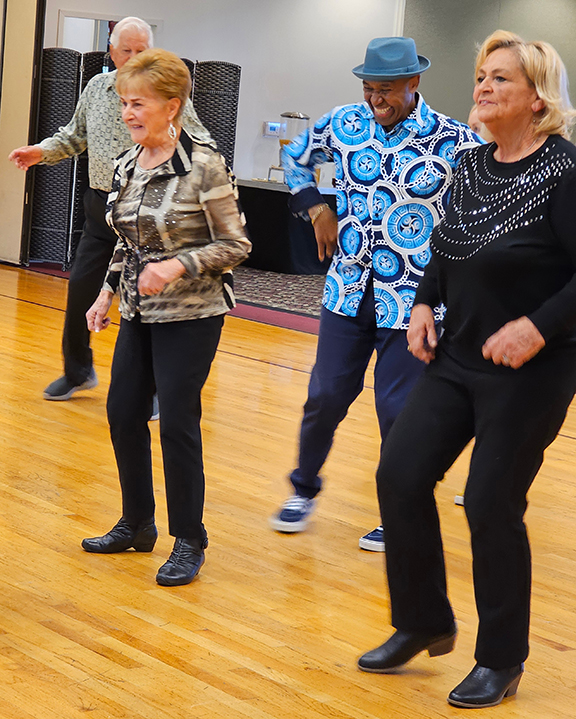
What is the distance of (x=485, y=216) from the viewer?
2084 mm

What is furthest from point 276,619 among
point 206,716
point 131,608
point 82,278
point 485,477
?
point 82,278

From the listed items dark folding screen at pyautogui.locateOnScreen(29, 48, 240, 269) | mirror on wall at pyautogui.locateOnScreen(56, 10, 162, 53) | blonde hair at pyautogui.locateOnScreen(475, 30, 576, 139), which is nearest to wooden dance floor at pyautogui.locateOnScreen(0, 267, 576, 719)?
blonde hair at pyautogui.locateOnScreen(475, 30, 576, 139)

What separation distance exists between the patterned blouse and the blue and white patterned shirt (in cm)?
51

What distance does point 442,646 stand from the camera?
2344 millimetres

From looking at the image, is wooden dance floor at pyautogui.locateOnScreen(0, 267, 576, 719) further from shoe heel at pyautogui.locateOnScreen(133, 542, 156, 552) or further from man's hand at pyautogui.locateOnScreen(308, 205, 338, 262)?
man's hand at pyautogui.locateOnScreen(308, 205, 338, 262)

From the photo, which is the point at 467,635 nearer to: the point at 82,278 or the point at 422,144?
the point at 422,144

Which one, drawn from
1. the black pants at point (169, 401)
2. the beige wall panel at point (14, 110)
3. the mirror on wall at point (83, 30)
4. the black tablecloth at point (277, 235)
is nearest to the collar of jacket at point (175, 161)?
the black pants at point (169, 401)

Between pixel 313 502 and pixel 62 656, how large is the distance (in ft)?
4.25

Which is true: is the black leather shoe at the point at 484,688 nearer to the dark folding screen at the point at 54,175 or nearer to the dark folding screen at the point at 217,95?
the dark folding screen at the point at 54,175

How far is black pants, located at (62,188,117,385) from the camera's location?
15.2ft

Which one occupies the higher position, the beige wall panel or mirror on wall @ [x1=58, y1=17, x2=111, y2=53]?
mirror on wall @ [x1=58, y1=17, x2=111, y2=53]

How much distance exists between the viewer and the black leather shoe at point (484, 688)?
220 centimetres

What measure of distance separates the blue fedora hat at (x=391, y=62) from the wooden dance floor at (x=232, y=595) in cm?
142

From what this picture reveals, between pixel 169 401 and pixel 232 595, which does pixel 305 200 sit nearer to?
pixel 169 401
